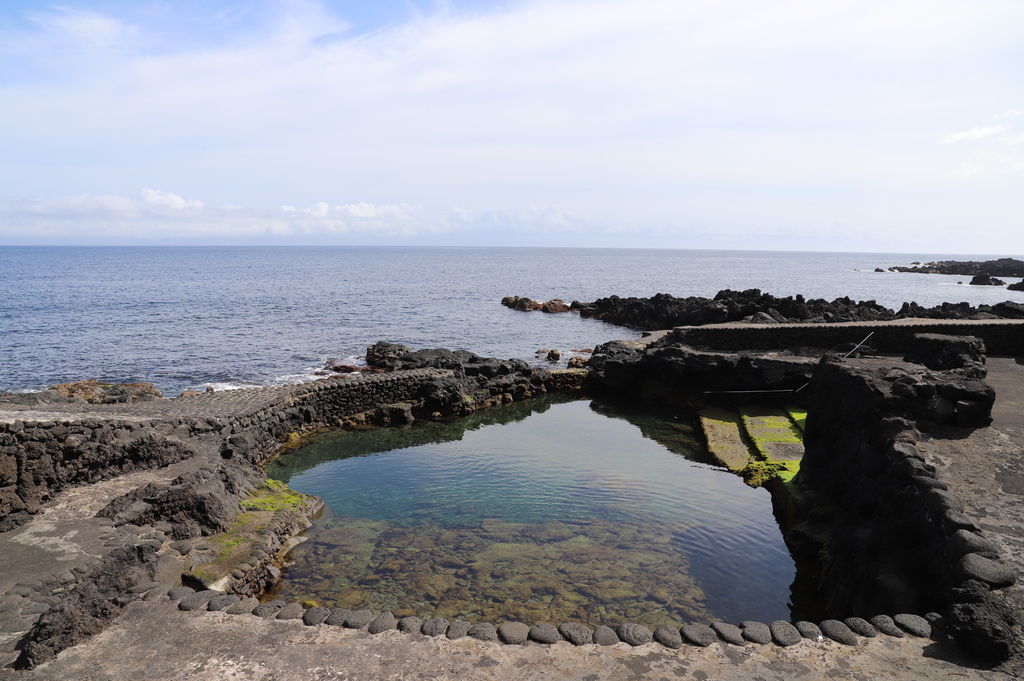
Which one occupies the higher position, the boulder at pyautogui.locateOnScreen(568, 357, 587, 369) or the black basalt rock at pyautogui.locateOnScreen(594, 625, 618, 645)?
the black basalt rock at pyautogui.locateOnScreen(594, 625, 618, 645)

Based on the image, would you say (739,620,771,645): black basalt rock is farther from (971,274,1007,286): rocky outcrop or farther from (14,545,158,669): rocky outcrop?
(971,274,1007,286): rocky outcrop

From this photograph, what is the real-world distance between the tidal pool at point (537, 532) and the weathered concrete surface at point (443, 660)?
3.52m

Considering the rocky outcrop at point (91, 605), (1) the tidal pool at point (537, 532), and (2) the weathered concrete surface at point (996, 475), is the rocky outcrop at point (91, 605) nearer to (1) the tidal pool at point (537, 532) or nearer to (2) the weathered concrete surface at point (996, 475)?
(1) the tidal pool at point (537, 532)

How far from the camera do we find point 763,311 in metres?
45.4

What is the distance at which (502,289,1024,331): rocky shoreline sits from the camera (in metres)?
38.4

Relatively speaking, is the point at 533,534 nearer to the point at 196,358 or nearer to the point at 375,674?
the point at 375,674

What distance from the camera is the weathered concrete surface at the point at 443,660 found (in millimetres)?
7910

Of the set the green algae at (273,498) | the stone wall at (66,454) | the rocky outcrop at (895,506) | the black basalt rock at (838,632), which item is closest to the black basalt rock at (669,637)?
the black basalt rock at (838,632)

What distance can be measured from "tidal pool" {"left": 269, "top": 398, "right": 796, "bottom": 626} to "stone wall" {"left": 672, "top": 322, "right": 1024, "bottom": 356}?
8.49 m

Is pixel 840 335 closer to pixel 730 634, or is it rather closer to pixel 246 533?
pixel 730 634

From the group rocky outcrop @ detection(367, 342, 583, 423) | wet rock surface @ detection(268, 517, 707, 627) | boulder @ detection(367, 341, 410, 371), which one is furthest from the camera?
boulder @ detection(367, 341, 410, 371)

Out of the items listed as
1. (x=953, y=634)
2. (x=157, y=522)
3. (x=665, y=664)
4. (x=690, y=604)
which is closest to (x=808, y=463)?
(x=690, y=604)

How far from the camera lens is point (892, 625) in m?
8.74

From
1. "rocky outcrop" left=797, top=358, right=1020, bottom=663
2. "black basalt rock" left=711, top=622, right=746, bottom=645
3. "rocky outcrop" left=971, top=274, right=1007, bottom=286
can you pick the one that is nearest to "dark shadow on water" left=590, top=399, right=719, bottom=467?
"rocky outcrop" left=797, top=358, right=1020, bottom=663
